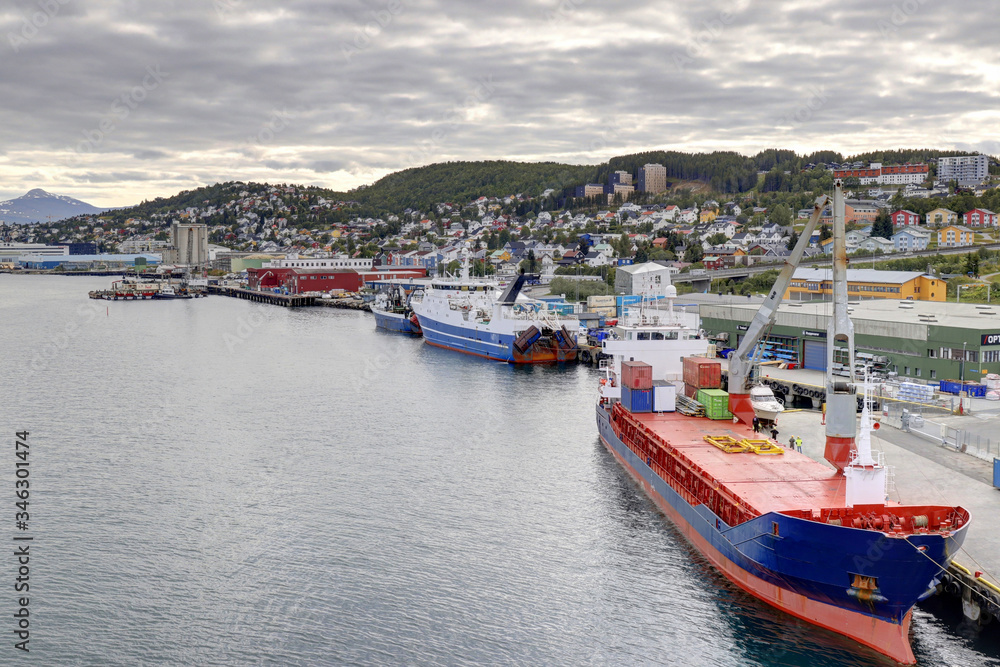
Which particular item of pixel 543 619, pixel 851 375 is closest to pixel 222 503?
pixel 543 619

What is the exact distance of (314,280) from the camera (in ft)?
373

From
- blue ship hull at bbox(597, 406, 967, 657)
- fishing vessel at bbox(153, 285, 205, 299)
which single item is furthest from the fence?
fishing vessel at bbox(153, 285, 205, 299)

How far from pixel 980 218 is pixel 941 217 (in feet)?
14.3

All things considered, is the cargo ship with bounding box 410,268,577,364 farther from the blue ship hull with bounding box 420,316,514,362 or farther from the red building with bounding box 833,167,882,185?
the red building with bounding box 833,167,882,185

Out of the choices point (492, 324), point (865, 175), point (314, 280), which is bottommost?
point (492, 324)

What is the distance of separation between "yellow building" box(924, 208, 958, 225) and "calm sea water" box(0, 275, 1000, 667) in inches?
3246

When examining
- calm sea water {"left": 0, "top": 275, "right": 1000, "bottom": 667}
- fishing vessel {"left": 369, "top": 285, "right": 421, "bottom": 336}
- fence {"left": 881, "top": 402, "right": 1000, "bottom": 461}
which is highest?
fishing vessel {"left": 369, "top": 285, "right": 421, "bottom": 336}

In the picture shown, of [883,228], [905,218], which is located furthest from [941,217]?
[883,228]

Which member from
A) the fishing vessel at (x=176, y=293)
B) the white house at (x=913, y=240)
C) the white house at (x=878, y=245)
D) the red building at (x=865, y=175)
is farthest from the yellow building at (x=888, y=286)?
the red building at (x=865, y=175)

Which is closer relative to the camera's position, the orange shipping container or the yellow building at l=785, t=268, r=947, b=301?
the orange shipping container

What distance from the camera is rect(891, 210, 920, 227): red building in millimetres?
103375

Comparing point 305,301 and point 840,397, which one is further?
point 305,301

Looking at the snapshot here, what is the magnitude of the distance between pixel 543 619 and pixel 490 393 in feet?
84.3

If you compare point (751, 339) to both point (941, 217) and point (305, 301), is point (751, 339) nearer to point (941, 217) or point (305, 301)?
point (305, 301)
